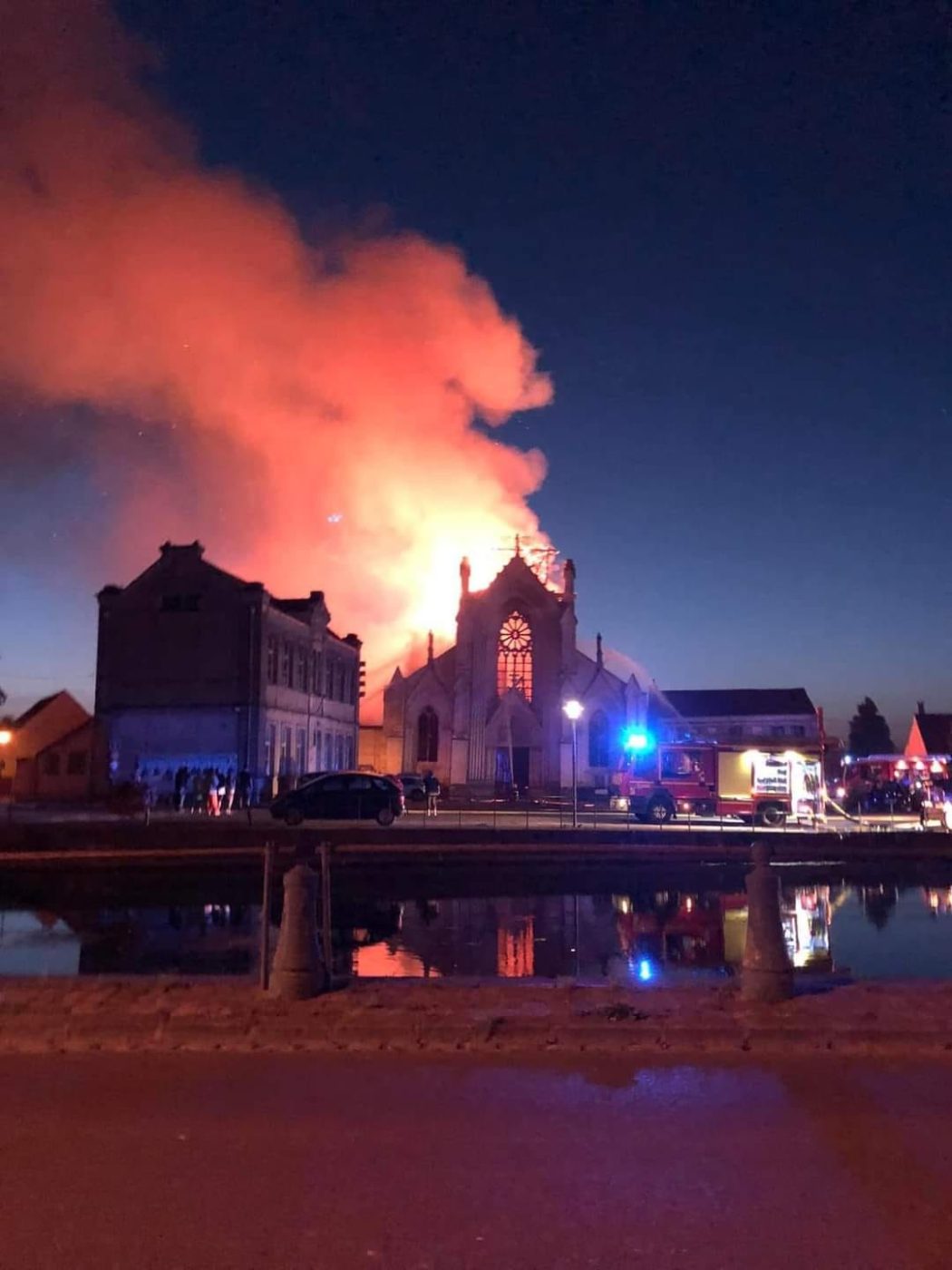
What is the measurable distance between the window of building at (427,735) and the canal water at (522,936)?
37804mm

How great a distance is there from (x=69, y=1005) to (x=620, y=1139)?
4994 millimetres

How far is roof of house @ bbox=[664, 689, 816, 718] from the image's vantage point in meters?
85.2

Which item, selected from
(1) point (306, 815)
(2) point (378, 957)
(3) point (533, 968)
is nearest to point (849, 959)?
(3) point (533, 968)

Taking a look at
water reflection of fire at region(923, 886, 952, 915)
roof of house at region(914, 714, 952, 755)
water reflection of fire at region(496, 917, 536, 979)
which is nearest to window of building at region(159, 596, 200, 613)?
water reflection of fire at region(496, 917, 536, 979)

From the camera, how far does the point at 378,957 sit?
47.3 ft

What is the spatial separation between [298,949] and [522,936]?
26.7 feet

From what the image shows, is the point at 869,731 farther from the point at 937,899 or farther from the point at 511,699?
the point at 937,899

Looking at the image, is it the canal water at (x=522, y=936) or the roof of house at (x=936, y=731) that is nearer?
the canal water at (x=522, y=936)

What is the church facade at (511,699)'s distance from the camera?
58438mm

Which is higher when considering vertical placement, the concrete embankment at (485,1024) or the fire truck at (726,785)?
the fire truck at (726,785)

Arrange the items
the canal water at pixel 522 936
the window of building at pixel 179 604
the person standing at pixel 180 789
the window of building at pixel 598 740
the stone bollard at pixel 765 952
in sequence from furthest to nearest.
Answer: the window of building at pixel 598 740 → the window of building at pixel 179 604 → the person standing at pixel 180 789 → the canal water at pixel 522 936 → the stone bollard at pixel 765 952

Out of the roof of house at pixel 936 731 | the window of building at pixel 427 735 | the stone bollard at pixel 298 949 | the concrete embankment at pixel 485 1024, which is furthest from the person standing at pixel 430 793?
the roof of house at pixel 936 731

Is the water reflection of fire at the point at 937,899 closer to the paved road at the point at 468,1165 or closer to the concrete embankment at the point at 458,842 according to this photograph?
the concrete embankment at the point at 458,842

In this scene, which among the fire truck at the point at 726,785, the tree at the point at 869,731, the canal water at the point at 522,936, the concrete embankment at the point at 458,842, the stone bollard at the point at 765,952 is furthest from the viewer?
the tree at the point at 869,731
